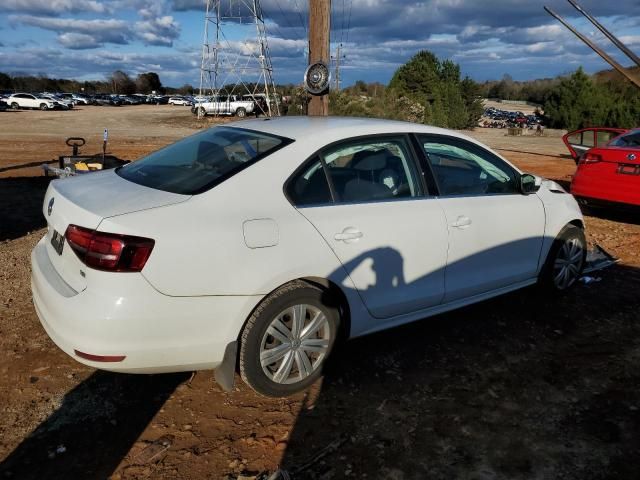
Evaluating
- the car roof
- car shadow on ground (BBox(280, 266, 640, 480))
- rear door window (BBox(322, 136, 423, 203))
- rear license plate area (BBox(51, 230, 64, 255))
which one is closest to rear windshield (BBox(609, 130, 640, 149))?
car shadow on ground (BBox(280, 266, 640, 480))

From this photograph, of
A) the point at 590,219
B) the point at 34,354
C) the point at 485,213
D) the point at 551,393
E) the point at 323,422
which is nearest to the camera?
the point at 323,422

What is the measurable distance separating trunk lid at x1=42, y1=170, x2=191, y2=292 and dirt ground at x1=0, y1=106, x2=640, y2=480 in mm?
838

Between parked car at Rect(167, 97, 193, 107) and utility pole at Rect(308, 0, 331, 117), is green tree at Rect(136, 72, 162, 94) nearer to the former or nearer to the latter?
parked car at Rect(167, 97, 193, 107)

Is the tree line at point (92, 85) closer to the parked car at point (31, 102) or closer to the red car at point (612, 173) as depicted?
the parked car at point (31, 102)

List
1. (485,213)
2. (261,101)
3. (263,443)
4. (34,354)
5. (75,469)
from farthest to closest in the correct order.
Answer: (261,101) < (485,213) < (34,354) < (263,443) < (75,469)

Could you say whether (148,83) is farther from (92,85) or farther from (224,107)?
(224,107)

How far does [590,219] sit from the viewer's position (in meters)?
8.66

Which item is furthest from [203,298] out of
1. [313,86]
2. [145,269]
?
[313,86]

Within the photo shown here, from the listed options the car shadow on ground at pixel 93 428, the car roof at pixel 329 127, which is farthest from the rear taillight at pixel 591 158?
the car shadow on ground at pixel 93 428

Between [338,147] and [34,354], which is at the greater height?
[338,147]

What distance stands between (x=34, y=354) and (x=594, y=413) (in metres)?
3.63

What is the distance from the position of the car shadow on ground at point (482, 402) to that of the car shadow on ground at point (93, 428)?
0.87 metres

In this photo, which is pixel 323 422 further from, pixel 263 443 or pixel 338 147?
pixel 338 147

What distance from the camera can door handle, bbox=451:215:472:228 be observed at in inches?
151
